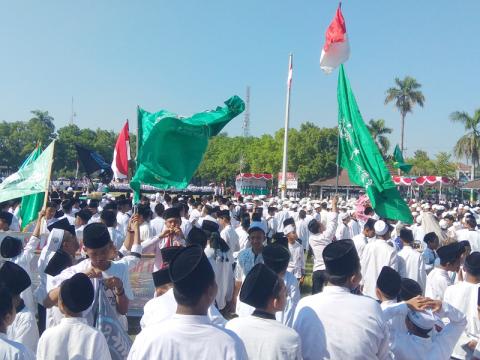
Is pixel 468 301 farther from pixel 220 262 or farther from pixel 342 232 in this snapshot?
pixel 342 232

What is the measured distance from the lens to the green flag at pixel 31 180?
818 centimetres

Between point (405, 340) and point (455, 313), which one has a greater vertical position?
point (455, 313)

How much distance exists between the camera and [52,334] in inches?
127

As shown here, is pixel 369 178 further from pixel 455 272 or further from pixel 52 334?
pixel 52 334

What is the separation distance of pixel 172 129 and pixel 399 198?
145 inches

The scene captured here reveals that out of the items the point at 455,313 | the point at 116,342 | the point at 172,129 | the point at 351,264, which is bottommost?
the point at 116,342

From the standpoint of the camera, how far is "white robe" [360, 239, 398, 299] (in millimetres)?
7016

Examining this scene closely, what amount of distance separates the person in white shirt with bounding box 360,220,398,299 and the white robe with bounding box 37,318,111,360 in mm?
4719

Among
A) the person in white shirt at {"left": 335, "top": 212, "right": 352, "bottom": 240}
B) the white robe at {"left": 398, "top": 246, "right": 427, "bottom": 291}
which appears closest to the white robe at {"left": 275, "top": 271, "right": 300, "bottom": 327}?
the white robe at {"left": 398, "top": 246, "right": 427, "bottom": 291}

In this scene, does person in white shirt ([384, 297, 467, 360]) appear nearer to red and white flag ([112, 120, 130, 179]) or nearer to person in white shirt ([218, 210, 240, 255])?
person in white shirt ([218, 210, 240, 255])

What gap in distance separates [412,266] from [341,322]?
174 inches

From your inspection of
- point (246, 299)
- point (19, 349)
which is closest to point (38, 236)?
point (19, 349)

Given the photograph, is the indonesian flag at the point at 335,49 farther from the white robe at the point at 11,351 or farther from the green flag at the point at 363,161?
the white robe at the point at 11,351

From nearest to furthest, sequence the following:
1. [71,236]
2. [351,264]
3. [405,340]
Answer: [351,264] → [405,340] → [71,236]
